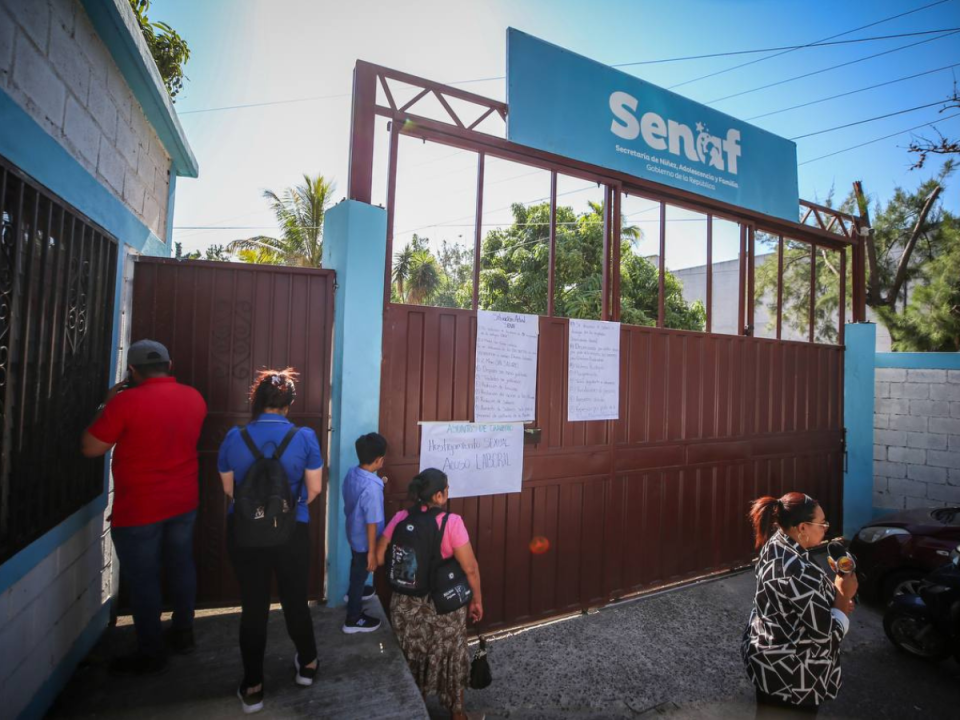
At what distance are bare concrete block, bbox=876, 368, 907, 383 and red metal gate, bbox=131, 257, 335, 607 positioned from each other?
7.67m

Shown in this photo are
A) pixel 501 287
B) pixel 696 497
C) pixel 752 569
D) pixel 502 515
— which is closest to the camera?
pixel 502 515

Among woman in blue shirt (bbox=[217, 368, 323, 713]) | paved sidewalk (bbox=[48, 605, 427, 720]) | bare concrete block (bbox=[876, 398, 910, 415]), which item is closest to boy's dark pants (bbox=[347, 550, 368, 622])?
paved sidewalk (bbox=[48, 605, 427, 720])

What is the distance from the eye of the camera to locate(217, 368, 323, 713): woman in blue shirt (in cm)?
248

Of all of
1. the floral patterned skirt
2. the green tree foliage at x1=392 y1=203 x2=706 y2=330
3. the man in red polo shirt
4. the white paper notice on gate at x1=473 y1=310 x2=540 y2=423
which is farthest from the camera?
the green tree foliage at x1=392 y1=203 x2=706 y2=330

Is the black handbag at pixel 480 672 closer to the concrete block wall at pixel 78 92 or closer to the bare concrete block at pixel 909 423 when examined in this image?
the concrete block wall at pixel 78 92

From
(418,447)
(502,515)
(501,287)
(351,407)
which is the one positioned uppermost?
(501,287)

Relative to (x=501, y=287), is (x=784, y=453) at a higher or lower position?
lower

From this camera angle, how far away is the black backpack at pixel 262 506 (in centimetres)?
243

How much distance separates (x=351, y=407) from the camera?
3.59 meters

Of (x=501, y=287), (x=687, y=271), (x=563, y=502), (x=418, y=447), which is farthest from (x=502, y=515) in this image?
(x=687, y=271)

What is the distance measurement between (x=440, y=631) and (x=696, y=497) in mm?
3667

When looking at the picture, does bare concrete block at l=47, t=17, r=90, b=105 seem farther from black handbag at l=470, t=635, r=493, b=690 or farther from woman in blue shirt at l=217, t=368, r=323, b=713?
black handbag at l=470, t=635, r=493, b=690

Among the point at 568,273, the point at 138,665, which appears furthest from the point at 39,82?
the point at 568,273

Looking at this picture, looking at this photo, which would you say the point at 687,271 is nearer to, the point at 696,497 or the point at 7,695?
the point at 696,497
